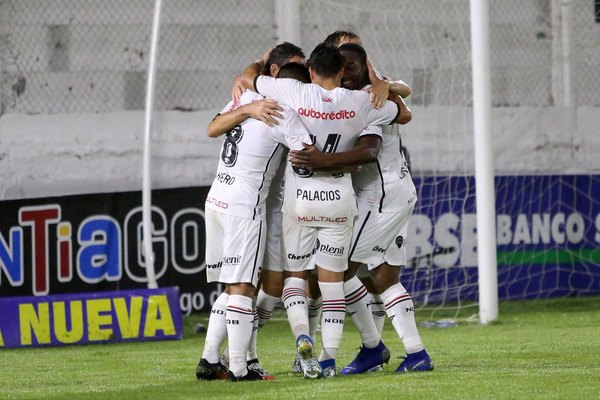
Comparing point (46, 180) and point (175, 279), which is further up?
point (46, 180)

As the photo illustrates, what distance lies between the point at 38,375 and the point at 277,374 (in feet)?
4.64

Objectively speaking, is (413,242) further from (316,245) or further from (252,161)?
(252,161)

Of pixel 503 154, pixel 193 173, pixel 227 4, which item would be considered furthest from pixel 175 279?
pixel 503 154

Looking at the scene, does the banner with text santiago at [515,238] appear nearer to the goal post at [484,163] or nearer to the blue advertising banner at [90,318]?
the goal post at [484,163]

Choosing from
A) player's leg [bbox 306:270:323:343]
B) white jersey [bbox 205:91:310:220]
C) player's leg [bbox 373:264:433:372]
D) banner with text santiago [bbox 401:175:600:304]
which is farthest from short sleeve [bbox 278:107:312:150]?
banner with text santiago [bbox 401:175:600:304]

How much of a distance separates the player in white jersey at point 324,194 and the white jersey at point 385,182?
0.24 meters

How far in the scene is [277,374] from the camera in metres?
6.68

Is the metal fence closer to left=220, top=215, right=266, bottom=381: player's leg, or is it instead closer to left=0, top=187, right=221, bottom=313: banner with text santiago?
left=0, top=187, right=221, bottom=313: banner with text santiago

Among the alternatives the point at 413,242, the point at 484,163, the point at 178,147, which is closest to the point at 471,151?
the point at 413,242

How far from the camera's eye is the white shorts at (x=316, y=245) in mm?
6258

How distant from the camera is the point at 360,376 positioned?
6.29 meters

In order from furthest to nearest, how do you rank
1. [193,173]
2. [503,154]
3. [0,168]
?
[503,154], [193,173], [0,168]

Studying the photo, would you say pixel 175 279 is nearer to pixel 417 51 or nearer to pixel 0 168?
pixel 0 168

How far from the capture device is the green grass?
18.0ft
